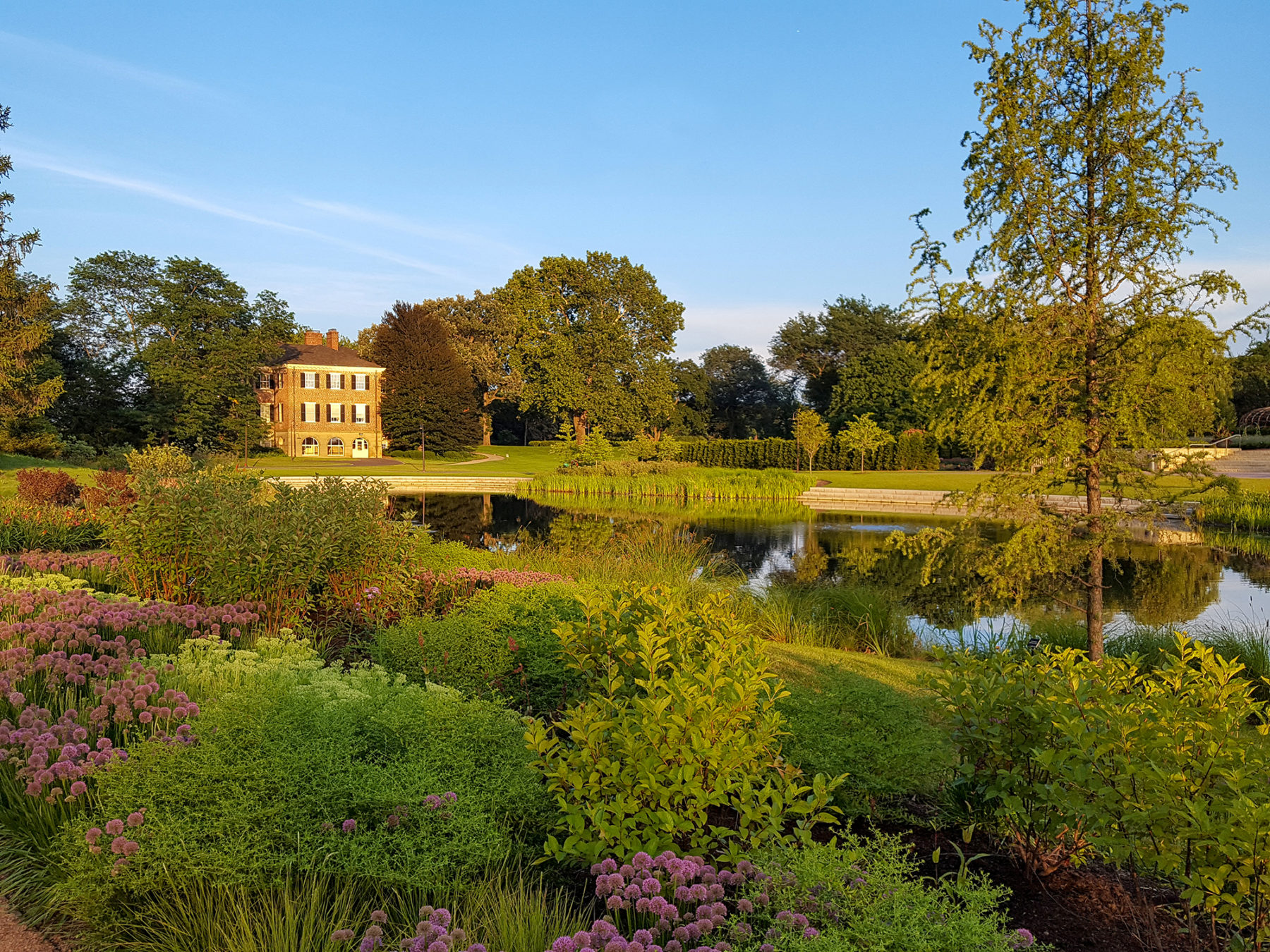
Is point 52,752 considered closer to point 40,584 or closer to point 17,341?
point 40,584

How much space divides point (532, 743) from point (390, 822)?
577mm

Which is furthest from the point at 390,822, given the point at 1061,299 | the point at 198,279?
the point at 198,279

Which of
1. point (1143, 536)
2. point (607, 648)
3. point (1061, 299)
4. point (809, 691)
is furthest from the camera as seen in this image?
point (1143, 536)

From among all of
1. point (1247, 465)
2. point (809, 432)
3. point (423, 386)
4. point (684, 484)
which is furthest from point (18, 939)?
point (423, 386)

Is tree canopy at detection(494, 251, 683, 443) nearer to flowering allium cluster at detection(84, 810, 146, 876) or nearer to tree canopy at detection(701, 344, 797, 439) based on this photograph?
tree canopy at detection(701, 344, 797, 439)

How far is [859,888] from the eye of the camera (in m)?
2.27

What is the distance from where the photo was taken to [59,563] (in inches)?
309

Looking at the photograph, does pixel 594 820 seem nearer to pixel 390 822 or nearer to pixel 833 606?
pixel 390 822

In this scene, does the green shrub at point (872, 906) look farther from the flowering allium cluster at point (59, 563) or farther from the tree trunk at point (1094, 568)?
the flowering allium cluster at point (59, 563)

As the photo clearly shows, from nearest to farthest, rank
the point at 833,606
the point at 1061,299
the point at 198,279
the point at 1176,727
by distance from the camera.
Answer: the point at 1176,727, the point at 1061,299, the point at 833,606, the point at 198,279

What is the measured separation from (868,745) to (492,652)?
96.7 inches

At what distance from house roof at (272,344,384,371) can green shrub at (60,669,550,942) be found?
4928cm

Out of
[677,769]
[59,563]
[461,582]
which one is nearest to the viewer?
[677,769]

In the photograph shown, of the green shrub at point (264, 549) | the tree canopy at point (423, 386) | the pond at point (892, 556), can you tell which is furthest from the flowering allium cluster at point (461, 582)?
the tree canopy at point (423, 386)
